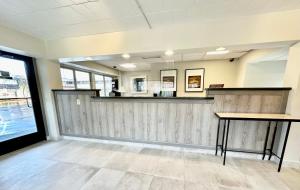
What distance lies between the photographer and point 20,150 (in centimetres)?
269

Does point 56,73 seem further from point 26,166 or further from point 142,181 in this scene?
point 142,181

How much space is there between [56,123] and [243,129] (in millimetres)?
4268

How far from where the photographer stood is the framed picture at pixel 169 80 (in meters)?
4.66

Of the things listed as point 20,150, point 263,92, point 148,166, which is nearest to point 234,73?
point 263,92

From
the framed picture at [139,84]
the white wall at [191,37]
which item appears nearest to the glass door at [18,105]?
the white wall at [191,37]

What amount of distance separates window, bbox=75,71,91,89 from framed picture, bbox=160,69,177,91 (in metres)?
2.90

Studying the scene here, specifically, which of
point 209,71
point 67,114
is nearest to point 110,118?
point 67,114

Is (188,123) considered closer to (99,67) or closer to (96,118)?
(96,118)

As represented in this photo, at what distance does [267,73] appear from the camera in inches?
141

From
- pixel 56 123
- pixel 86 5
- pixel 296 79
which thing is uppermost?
pixel 86 5

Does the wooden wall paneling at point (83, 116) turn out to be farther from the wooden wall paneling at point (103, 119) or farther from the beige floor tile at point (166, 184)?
the beige floor tile at point (166, 184)

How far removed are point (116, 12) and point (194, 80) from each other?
355 cm

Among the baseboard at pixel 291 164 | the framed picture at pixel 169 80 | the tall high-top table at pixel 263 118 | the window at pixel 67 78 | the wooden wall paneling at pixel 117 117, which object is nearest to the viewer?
the tall high-top table at pixel 263 118

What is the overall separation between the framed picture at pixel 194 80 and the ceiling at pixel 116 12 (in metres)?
2.62
